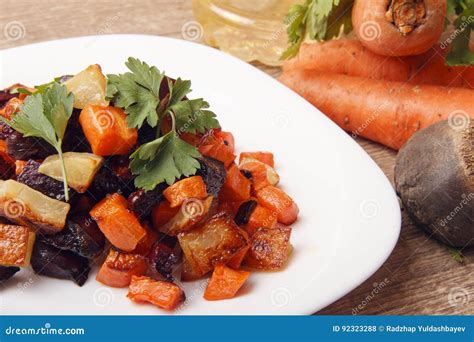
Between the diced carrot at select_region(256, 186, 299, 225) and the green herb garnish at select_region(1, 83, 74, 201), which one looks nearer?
the green herb garnish at select_region(1, 83, 74, 201)

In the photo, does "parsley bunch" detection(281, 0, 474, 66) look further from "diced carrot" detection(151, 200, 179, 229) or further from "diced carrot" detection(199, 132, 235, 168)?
"diced carrot" detection(151, 200, 179, 229)

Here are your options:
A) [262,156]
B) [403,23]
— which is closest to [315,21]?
[403,23]

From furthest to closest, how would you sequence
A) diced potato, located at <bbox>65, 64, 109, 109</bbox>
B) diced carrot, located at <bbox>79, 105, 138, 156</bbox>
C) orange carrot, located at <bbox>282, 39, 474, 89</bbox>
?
1. orange carrot, located at <bbox>282, 39, 474, 89</bbox>
2. diced potato, located at <bbox>65, 64, 109, 109</bbox>
3. diced carrot, located at <bbox>79, 105, 138, 156</bbox>

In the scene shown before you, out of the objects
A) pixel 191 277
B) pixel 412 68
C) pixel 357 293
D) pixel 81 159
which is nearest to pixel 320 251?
pixel 357 293

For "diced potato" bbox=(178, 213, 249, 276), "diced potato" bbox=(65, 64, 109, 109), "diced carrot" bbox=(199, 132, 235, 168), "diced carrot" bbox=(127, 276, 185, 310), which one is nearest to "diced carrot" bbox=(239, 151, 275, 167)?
"diced carrot" bbox=(199, 132, 235, 168)

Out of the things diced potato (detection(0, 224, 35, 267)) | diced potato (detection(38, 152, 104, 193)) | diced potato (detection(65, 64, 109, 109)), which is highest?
diced potato (detection(65, 64, 109, 109))

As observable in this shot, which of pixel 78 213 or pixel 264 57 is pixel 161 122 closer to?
pixel 78 213

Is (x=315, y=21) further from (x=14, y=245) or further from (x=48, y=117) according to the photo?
(x=14, y=245)
